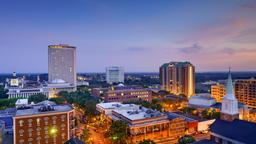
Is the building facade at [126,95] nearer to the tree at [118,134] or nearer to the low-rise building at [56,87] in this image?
the low-rise building at [56,87]

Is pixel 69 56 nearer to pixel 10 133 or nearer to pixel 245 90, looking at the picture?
pixel 10 133

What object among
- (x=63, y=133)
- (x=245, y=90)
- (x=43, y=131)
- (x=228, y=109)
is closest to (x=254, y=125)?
(x=228, y=109)

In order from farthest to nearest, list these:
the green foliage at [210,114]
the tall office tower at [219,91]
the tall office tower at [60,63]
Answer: the tall office tower at [60,63]
the tall office tower at [219,91]
the green foliage at [210,114]

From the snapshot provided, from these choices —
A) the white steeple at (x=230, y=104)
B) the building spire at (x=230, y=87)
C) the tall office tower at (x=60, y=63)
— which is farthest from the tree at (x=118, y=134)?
the tall office tower at (x=60, y=63)

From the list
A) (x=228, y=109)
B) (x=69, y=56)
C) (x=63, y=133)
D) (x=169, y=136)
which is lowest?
(x=169, y=136)

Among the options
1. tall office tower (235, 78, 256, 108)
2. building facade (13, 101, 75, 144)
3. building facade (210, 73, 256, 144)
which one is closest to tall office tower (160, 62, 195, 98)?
tall office tower (235, 78, 256, 108)
